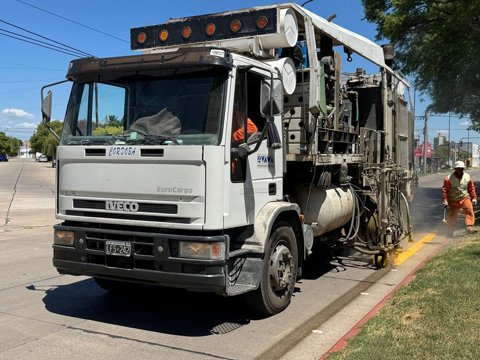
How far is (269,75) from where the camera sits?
5.39 m

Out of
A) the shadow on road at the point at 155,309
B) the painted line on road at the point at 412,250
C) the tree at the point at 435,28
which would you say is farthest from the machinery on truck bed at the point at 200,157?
the tree at the point at 435,28

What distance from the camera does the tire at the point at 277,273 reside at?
539 centimetres

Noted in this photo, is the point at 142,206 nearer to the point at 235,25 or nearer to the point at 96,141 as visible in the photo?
the point at 96,141

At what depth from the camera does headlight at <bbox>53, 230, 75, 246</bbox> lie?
532 centimetres

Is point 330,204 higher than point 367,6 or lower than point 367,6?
A: lower

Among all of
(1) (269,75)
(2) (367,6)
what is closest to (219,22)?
(1) (269,75)

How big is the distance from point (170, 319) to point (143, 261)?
974 millimetres

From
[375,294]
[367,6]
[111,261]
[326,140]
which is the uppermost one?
[367,6]

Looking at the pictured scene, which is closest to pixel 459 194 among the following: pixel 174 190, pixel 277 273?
pixel 277 273

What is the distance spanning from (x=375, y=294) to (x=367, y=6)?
1205 centimetres

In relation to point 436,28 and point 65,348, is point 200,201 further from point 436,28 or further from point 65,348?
point 436,28

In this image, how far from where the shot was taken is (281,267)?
5.70 metres

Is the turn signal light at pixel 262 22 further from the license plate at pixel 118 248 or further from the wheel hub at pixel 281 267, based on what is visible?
the license plate at pixel 118 248

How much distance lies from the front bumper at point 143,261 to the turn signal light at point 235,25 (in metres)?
2.47
